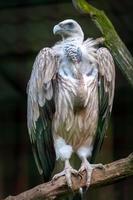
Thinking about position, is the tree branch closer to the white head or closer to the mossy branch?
the mossy branch

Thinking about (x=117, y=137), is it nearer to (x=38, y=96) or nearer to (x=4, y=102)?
(x=4, y=102)

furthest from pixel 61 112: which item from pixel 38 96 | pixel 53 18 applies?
pixel 53 18

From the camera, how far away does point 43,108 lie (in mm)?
Answer: 5777

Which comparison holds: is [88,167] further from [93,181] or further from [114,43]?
[114,43]

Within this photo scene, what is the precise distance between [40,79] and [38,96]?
107 mm

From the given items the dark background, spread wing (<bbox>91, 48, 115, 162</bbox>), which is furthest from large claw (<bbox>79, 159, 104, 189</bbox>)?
the dark background

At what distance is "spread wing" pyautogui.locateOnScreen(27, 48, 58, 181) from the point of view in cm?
572

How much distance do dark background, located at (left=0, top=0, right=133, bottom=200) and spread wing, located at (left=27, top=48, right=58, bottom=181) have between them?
1.57 meters

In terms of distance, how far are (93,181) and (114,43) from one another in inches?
28.4

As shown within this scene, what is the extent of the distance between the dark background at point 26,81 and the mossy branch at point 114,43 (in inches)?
79.6

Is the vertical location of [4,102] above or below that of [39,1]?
below

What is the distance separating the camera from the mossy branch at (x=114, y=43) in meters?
5.16

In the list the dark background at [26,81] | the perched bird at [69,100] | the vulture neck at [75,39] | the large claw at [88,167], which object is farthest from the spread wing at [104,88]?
the dark background at [26,81]

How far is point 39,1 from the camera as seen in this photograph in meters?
7.50
